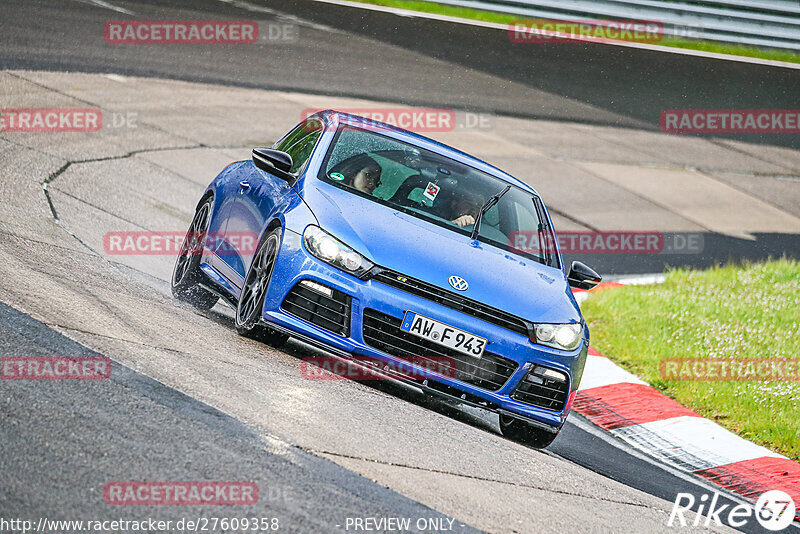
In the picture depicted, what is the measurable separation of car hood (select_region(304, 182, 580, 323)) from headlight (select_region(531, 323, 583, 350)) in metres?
0.05

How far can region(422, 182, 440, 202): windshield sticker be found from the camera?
701cm

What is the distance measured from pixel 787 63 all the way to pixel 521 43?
5.99m

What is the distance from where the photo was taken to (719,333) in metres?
9.67

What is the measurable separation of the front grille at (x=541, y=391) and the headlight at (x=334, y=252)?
1.12m

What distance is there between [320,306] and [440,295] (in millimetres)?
678

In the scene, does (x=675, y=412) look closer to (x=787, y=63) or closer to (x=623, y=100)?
(x=623, y=100)

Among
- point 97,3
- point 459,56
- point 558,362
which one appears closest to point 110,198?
point 558,362

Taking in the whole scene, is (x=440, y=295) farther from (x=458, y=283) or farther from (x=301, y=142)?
(x=301, y=142)

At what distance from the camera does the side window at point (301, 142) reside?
7246 mm

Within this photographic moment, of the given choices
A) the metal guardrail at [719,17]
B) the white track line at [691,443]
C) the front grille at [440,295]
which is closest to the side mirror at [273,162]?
the front grille at [440,295]

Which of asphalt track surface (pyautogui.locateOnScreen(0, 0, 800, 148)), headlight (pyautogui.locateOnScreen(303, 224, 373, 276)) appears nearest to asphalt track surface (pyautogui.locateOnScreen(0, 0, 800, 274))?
asphalt track surface (pyautogui.locateOnScreen(0, 0, 800, 148))

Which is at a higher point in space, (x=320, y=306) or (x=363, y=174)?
(x=363, y=174)

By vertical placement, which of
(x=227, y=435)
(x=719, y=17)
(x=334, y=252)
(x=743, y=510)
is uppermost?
(x=719, y=17)

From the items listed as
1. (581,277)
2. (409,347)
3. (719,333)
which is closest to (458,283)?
(409,347)
